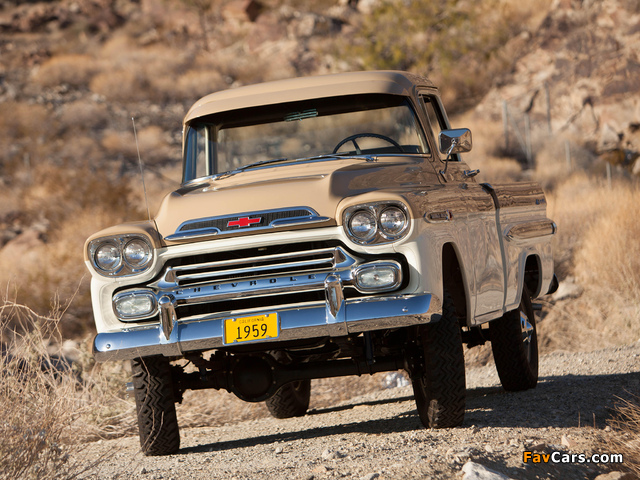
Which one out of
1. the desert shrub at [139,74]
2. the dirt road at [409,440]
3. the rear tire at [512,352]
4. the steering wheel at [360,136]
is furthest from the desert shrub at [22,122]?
the rear tire at [512,352]

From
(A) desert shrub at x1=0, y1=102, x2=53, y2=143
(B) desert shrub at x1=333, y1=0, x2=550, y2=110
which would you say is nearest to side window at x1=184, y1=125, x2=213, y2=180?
(B) desert shrub at x1=333, y1=0, x2=550, y2=110

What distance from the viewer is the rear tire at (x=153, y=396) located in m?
5.34

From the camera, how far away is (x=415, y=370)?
5.12 meters

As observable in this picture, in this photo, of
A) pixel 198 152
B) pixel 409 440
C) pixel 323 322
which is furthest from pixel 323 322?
pixel 198 152

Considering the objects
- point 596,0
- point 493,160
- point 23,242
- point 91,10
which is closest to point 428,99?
point 23,242

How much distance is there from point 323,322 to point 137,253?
3.90ft

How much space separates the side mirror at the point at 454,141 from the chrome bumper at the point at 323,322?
1.57 m

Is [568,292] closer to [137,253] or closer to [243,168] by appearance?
[243,168]

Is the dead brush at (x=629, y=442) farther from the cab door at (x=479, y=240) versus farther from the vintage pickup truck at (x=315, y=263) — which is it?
the cab door at (x=479, y=240)

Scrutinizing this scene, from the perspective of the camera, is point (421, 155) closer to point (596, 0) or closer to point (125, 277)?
point (125, 277)

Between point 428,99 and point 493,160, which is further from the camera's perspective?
point 493,160

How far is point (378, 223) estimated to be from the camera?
15.4ft

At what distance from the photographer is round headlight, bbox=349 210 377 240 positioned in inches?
185

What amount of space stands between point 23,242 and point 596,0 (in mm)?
19350
